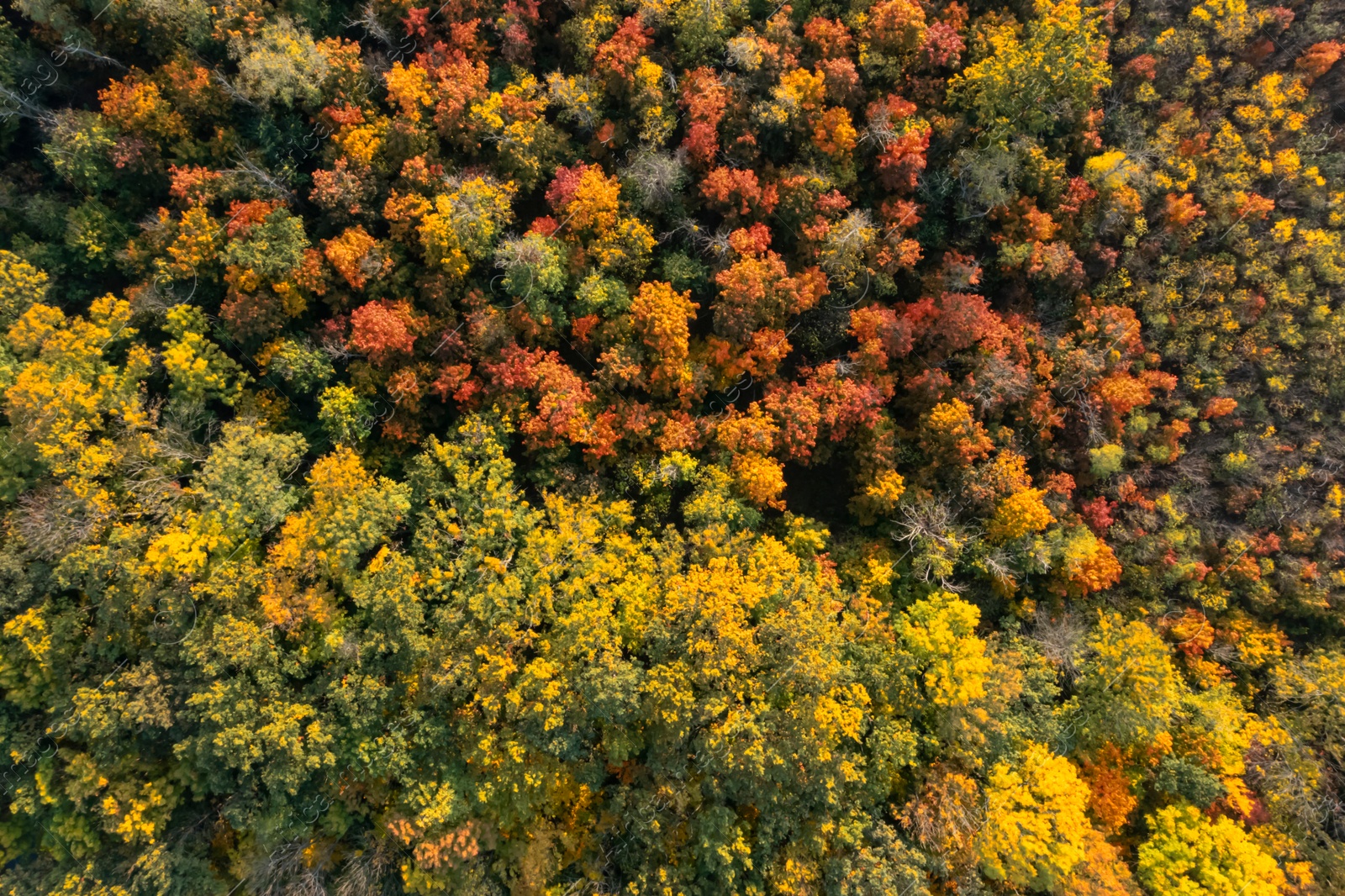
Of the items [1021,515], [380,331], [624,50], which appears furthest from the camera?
[1021,515]

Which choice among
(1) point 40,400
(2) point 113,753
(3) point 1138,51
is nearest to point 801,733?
(2) point 113,753

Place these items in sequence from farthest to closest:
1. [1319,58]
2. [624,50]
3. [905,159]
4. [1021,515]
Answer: [1319,58] < [905,159] < [1021,515] < [624,50]

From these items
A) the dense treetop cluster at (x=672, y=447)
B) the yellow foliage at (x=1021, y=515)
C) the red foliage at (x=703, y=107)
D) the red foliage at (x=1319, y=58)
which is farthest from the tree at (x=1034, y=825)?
the red foliage at (x=1319, y=58)

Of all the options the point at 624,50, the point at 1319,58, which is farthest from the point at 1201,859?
the point at 624,50

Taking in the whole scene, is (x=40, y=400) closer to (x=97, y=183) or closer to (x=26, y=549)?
(x=26, y=549)

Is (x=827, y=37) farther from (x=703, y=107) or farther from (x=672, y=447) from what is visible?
(x=672, y=447)

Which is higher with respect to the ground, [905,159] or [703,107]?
[703,107]

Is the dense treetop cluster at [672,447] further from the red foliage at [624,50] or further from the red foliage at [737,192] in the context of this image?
the red foliage at [624,50]

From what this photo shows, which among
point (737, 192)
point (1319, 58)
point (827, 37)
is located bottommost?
point (737, 192)

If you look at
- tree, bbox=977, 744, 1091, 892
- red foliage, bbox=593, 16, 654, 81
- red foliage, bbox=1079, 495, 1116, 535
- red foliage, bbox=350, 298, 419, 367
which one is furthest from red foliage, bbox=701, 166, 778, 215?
tree, bbox=977, 744, 1091, 892
